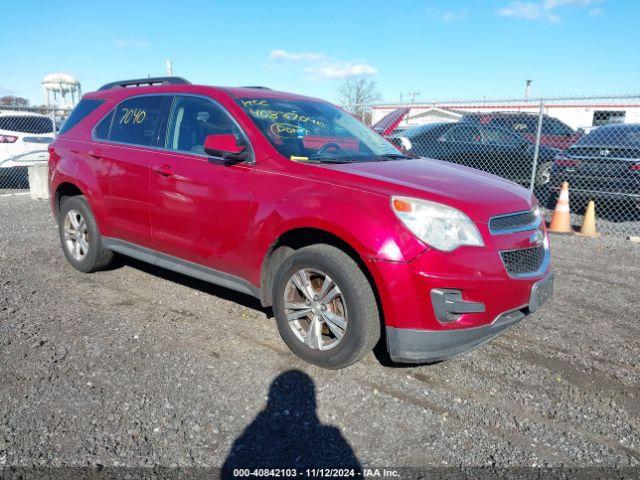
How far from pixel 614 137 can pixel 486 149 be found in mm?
2106

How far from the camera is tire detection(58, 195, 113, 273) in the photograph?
4840 millimetres

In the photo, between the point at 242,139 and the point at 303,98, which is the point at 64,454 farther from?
the point at 303,98

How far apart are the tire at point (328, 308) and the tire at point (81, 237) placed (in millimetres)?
2334

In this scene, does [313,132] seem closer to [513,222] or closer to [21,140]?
[513,222]

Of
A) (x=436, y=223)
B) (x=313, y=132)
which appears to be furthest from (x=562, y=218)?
(x=436, y=223)

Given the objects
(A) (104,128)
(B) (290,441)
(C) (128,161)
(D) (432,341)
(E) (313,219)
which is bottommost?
(B) (290,441)

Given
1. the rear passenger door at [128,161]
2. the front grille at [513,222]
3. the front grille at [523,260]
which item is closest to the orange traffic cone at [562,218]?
the front grille at [513,222]

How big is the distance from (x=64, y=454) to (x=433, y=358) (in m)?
1.97

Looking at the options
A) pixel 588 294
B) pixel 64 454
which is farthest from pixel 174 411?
pixel 588 294

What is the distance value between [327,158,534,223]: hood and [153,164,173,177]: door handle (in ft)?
4.59

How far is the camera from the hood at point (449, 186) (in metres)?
2.95

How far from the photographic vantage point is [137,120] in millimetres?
4453

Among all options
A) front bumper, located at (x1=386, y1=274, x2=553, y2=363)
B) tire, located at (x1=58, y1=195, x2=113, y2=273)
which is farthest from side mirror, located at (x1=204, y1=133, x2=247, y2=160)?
tire, located at (x1=58, y1=195, x2=113, y2=273)

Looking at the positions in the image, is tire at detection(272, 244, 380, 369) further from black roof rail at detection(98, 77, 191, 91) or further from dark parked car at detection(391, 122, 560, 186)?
dark parked car at detection(391, 122, 560, 186)
